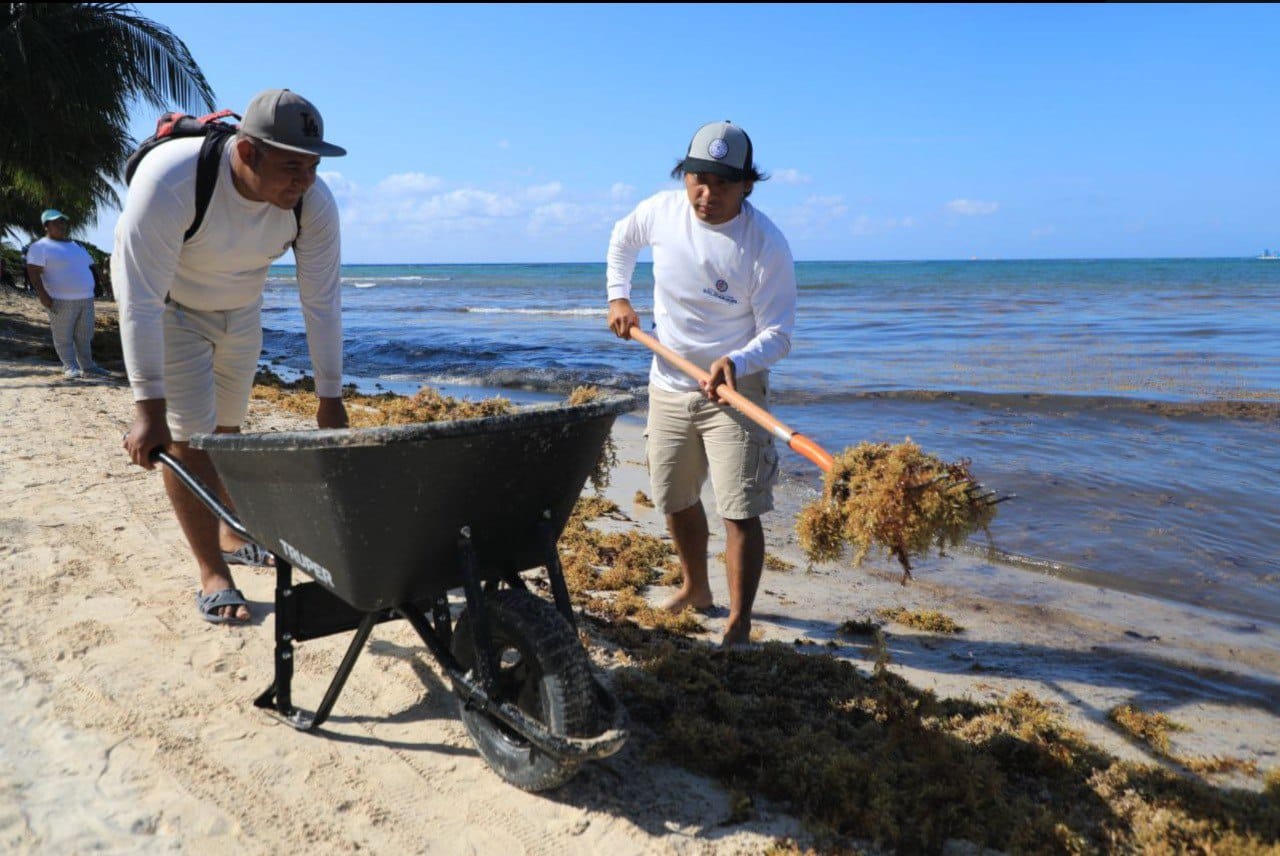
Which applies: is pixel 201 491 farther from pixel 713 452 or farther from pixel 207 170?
pixel 713 452

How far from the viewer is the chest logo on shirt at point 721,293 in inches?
144

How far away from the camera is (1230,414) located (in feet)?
29.7

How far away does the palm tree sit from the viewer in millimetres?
11898

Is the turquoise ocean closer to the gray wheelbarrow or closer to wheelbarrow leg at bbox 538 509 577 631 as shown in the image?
wheelbarrow leg at bbox 538 509 577 631

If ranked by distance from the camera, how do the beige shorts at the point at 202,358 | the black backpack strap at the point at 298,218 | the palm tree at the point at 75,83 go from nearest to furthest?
the black backpack strap at the point at 298,218 → the beige shorts at the point at 202,358 → the palm tree at the point at 75,83

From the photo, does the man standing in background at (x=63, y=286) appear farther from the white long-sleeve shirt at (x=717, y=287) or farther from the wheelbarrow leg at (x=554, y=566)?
the wheelbarrow leg at (x=554, y=566)

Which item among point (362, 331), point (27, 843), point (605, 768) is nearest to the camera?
point (27, 843)

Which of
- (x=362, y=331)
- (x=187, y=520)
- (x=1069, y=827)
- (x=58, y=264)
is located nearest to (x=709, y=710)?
(x=1069, y=827)

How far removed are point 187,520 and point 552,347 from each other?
1442 centimetres

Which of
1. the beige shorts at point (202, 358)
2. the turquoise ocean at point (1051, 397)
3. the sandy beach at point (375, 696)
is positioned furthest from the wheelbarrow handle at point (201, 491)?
the turquoise ocean at point (1051, 397)

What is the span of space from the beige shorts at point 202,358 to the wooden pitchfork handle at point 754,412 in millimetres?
1681

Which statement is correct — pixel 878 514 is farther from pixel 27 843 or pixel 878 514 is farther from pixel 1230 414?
pixel 1230 414

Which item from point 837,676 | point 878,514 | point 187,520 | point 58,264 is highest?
point 58,264

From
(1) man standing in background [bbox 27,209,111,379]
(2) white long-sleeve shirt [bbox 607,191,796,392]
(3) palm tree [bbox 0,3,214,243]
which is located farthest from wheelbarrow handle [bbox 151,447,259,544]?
(3) palm tree [bbox 0,3,214,243]
